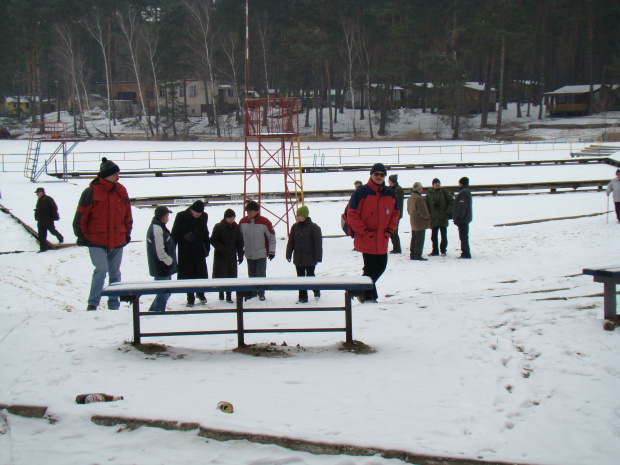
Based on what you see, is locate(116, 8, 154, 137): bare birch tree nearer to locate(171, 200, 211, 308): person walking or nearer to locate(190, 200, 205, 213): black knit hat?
locate(171, 200, 211, 308): person walking

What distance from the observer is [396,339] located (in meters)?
6.35

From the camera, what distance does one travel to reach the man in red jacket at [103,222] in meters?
7.66

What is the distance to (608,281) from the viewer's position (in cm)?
611

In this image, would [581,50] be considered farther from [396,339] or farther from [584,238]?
[396,339]

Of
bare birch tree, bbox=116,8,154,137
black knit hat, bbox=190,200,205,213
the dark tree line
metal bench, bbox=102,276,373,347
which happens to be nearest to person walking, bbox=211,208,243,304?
black knit hat, bbox=190,200,205,213

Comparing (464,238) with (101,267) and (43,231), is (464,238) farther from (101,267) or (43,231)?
(43,231)

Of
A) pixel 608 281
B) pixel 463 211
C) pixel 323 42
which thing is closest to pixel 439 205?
pixel 463 211

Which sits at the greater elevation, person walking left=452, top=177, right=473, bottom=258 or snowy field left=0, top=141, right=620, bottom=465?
person walking left=452, top=177, right=473, bottom=258

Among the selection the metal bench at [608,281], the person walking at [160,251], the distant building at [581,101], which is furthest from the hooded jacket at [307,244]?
the distant building at [581,101]

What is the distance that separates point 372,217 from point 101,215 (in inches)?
133

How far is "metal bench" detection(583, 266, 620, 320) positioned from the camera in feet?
19.8

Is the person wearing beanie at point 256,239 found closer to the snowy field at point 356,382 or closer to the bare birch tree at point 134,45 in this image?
the snowy field at point 356,382

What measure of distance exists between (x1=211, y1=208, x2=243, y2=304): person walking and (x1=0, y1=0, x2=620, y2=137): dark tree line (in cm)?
5723

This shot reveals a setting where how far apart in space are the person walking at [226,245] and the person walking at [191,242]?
516 millimetres
